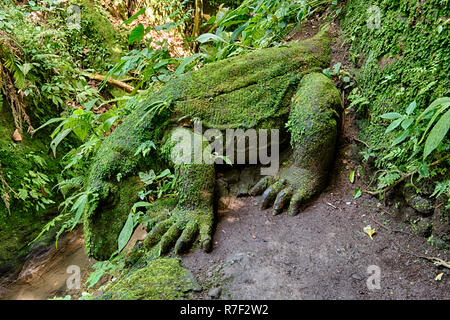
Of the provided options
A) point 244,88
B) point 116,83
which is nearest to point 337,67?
point 244,88

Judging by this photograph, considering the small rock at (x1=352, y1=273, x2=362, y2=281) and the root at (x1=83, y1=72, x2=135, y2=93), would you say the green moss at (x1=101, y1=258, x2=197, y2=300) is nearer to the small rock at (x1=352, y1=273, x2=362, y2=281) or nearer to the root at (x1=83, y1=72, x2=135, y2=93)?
the small rock at (x1=352, y1=273, x2=362, y2=281)

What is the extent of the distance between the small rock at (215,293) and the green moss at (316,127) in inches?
56.6

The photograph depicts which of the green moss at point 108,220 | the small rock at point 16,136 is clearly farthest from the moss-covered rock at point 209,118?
the small rock at point 16,136

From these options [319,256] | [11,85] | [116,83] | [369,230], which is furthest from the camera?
[116,83]

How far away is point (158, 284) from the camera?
1795 mm

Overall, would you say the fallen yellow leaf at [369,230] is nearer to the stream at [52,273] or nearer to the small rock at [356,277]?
the small rock at [356,277]

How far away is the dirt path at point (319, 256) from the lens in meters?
1.73

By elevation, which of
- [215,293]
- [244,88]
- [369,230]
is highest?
[244,88]

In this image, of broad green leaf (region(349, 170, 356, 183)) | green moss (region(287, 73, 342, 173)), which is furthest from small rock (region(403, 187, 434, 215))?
green moss (region(287, 73, 342, 173))

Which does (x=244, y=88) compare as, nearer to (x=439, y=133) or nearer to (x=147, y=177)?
(x=147, y=177)

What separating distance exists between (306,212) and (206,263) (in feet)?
3.40

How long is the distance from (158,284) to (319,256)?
1182mm
